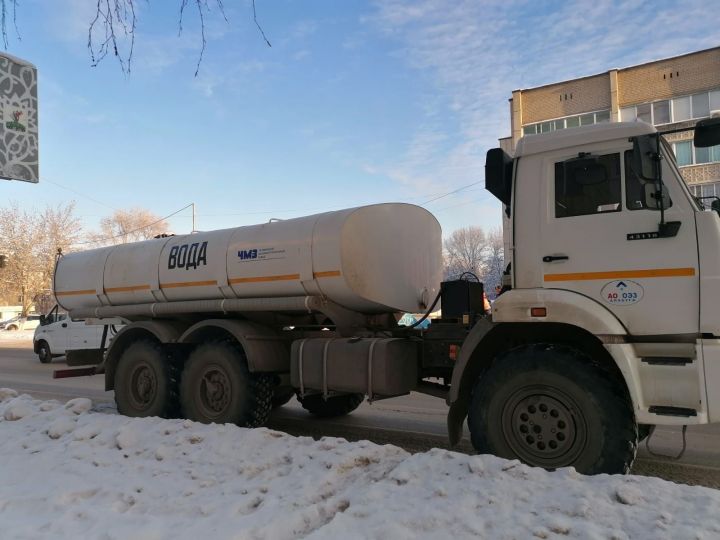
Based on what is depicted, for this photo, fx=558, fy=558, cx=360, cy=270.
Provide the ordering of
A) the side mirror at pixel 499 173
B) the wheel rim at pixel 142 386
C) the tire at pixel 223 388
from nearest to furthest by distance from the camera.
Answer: the side mirror at pixel 499 173 < the tire at pixel 223 388 < the wheel rim at pixel 142 386

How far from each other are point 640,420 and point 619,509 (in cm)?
118

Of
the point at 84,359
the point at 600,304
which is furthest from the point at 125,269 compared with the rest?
the point at 600,304

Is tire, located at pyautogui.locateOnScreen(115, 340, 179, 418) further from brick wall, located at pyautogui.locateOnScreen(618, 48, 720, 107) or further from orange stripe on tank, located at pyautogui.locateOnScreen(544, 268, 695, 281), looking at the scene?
brick wall, located at pyautogui.locateOnScreen(618, 48, 720, 107)

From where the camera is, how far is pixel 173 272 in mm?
7793

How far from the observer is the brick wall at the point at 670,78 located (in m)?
28.8

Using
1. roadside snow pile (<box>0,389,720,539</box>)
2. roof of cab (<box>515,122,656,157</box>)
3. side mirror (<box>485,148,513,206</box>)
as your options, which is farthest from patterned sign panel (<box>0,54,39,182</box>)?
roof of cab (<box>515,122,656,157</box>)

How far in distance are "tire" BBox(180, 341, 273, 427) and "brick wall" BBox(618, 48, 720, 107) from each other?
3103 cm

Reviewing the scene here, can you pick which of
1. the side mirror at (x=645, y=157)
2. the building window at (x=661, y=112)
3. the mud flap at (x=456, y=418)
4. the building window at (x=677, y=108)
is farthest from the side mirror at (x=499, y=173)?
the building window at (x=661, y=112)

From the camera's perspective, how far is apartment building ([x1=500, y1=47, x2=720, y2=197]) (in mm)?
28656

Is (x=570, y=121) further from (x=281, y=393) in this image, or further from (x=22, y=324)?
(x=22, y=324)

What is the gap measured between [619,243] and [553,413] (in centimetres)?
150

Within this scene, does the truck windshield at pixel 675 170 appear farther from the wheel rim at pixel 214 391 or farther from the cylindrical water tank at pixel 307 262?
the wheel rim at pixel 214 391

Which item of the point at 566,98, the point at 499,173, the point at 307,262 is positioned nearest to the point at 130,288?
the point at 307,262

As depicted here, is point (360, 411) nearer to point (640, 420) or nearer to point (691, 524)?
point (640, 420)
